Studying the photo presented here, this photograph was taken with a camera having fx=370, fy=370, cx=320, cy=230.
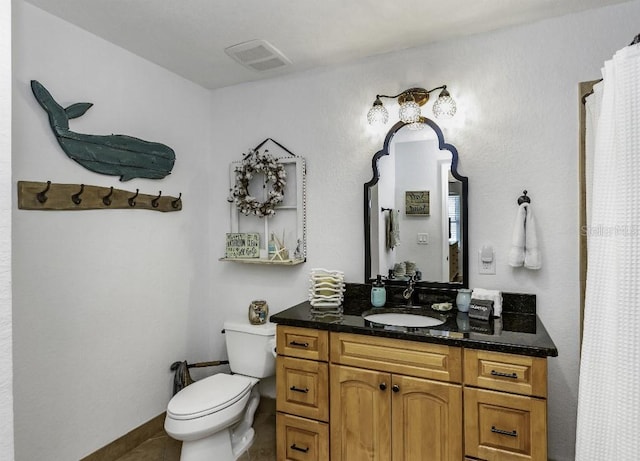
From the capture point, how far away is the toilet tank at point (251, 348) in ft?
8.03

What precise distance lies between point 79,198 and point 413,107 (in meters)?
1.97

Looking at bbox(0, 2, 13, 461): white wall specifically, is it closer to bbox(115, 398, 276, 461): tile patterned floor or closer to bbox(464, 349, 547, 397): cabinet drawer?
bbox(115, 398, 276, 461): tile patterned floor

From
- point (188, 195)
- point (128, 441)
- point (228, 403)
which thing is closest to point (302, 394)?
point (228, 403)

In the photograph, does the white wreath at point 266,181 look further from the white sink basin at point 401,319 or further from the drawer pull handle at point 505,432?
the drawer pull handle at point 505,432

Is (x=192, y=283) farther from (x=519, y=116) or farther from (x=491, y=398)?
(x=519, y=116)

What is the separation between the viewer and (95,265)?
84.7 inches

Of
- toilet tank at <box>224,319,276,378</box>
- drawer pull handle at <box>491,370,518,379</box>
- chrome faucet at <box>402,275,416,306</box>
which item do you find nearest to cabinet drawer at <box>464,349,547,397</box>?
drawer pull handle at <box>491,370,518,379</box>

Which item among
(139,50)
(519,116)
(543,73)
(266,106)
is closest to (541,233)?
(519,116)

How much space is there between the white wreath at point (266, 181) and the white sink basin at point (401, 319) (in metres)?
1.05

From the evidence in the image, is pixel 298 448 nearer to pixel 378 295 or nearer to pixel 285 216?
pixel 378 295

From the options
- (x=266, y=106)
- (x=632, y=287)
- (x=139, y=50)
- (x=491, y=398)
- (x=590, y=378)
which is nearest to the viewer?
(x=632, y=287)

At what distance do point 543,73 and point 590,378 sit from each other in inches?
63.6

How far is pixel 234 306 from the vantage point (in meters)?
2.93

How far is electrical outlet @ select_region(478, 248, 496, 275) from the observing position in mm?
2131
